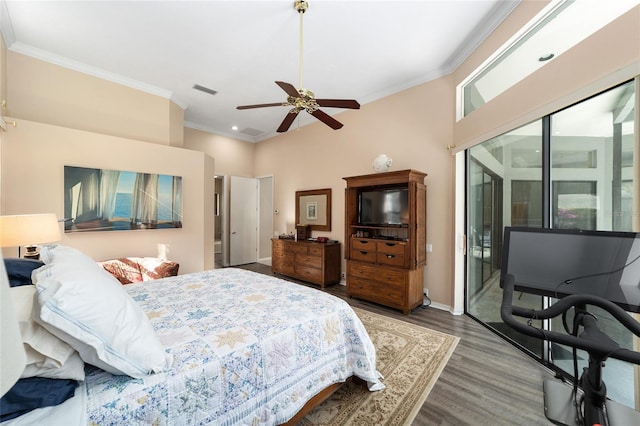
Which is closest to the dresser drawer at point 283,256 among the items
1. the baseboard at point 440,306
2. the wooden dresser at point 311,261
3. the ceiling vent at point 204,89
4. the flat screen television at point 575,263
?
the wooden dresser at point 311,261

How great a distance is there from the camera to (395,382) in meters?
2.01

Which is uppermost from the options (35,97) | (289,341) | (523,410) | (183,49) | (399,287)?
(183,49)

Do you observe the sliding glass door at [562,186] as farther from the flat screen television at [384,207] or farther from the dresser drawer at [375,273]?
the dresser drawer at [375,273]

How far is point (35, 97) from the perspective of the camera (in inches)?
121

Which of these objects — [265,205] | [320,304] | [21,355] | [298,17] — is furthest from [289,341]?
[265,205]

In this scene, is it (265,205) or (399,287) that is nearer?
(399,287)

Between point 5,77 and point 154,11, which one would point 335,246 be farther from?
point 5,77

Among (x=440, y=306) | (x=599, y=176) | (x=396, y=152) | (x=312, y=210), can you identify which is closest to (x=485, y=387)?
(x=440, y=306)

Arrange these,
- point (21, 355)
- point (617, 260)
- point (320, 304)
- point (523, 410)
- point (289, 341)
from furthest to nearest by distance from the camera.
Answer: point (320, 304) < point (523, 410) < point (289, 341) < point (617, 260) < point (21, 355)

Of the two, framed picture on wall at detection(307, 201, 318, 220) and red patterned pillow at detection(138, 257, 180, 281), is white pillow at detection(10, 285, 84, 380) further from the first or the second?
framed picture on wall at detection(307, 201, 318, 220)

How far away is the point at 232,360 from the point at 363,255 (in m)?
2.76

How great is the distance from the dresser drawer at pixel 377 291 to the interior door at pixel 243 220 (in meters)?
3.40

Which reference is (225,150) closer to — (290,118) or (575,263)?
(290,118)

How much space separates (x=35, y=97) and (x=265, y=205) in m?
4.25
